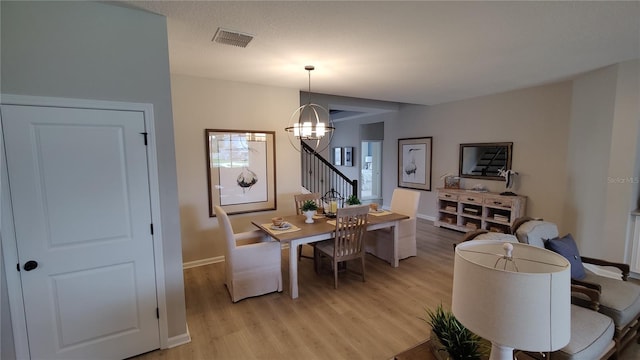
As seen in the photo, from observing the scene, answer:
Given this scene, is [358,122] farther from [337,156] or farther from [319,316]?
[319,316]

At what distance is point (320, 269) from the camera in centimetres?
392

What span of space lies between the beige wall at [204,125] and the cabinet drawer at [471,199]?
356 centimetres

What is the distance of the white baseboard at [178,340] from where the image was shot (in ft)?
7.99

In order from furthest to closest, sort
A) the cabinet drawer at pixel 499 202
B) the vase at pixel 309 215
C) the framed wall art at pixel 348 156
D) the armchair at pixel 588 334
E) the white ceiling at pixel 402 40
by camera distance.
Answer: the framed wall art at pixel 348 156
the cabinet drawer at pixel 499 202
the vase at pixel 309 215
the white ceiling at pixel 402 40
the armchair at pixel 588 334

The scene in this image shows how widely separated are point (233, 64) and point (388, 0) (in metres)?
2.10

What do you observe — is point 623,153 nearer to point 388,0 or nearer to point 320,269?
point 388,0

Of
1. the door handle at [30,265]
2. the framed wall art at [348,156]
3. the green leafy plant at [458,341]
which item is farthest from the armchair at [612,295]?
the framed wall art at [348,156]

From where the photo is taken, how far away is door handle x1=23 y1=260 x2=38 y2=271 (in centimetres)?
191

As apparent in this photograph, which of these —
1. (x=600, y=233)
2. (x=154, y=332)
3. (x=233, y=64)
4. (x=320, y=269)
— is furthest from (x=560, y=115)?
(x=154, y=332)

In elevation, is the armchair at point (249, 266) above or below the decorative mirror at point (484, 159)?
below

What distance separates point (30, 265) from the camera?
1.92 m

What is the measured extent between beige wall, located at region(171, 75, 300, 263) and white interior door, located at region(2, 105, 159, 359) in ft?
5.92

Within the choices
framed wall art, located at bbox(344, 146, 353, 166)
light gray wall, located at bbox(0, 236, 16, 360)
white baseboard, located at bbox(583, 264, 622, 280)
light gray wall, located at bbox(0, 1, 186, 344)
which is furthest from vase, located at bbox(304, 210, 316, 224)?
framed wall art, located at bbox(344, 146, 353, 166)

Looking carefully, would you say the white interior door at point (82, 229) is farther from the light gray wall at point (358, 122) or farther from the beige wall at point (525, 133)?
the beige wall at point (525, 133)
